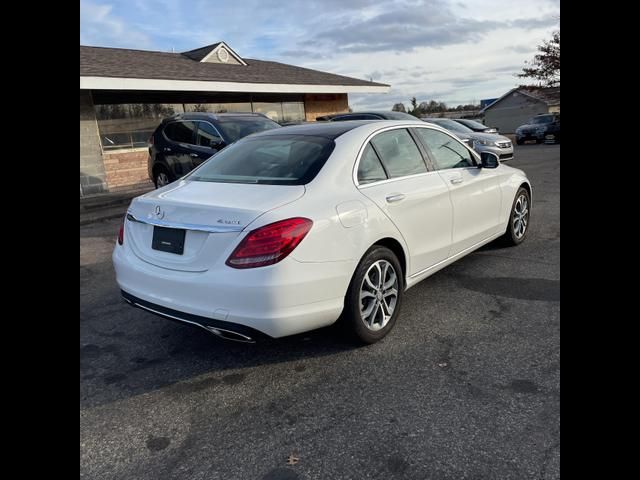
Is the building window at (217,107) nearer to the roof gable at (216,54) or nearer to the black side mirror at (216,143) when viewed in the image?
the roof gable at (216,54)

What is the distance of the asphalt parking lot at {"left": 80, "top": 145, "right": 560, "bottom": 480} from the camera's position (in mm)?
2297

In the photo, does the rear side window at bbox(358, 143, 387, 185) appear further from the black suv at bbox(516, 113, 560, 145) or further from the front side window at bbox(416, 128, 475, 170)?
the black suv at bbox(516, 113, 560, 145)

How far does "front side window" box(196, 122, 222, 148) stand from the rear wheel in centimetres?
123

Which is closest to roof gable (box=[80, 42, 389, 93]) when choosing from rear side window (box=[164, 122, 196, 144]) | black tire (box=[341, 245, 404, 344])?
rear side window (box=[164, 122, 196, 144])

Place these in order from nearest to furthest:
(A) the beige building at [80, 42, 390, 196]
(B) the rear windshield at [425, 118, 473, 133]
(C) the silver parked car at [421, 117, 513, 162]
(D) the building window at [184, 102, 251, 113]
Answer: (A) the beige building at [80, 42, 390, 196] < (C) the silver parked car at [421, 117, 513, 162] < (B) the rear windshield at [425, 118, 473, 133] < (D) the building window at [184, 102, 251, 113]

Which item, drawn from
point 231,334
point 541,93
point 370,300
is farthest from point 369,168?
point 541,93

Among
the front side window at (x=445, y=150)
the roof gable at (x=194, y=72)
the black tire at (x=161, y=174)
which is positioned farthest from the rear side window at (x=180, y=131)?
the front side window at (x=445, y=150)

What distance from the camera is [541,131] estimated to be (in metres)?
24.6

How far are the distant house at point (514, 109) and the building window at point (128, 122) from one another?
38.9 meters

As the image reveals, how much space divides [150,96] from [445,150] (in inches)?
543
